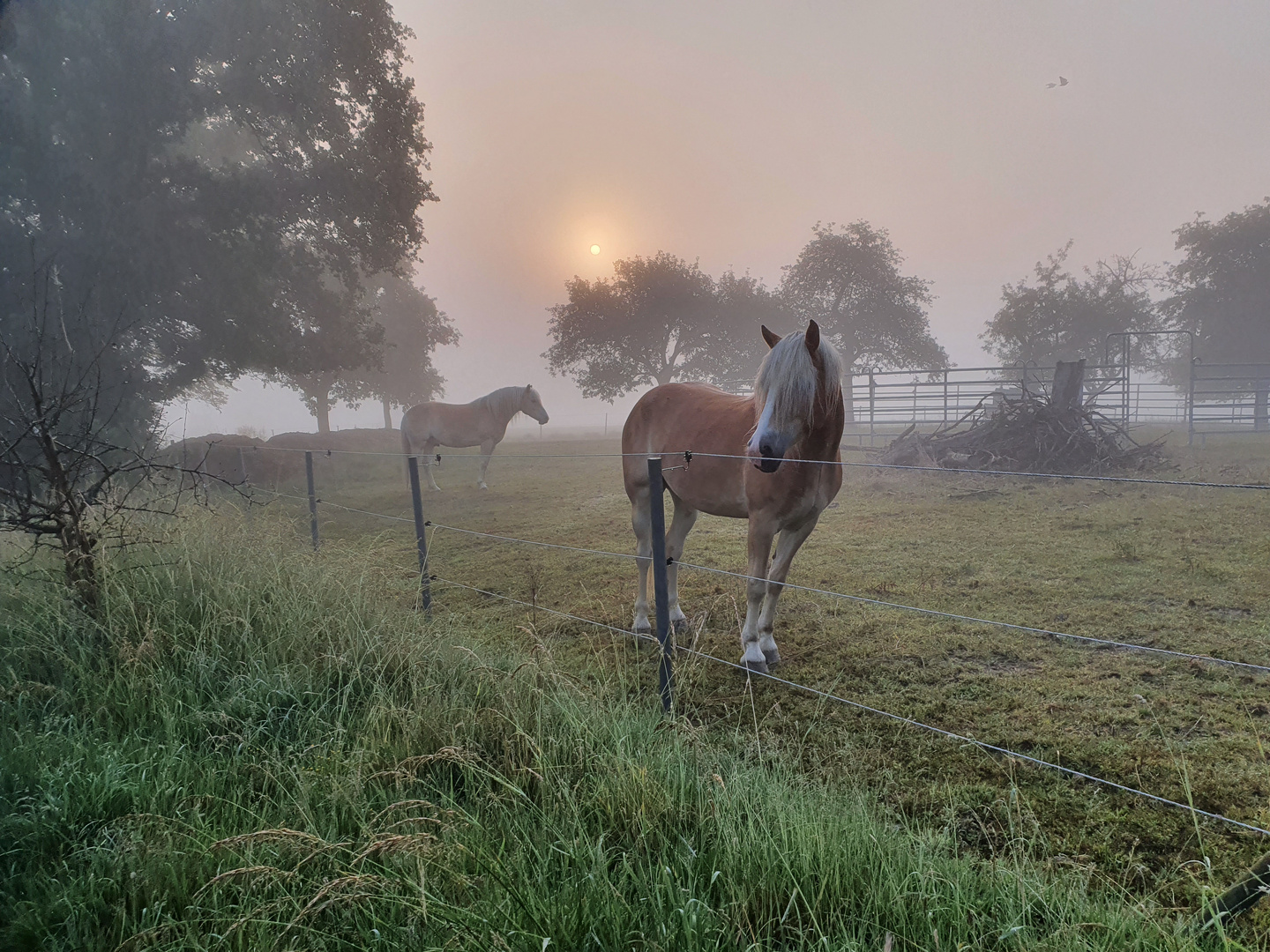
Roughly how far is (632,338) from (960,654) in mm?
22740

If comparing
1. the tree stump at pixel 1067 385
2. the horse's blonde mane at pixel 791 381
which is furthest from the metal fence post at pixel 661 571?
the tree stump at pixel 1067 385

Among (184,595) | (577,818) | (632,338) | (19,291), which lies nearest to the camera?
(577,818)

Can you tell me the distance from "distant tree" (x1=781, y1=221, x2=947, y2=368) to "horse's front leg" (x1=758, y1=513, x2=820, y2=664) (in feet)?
79.8

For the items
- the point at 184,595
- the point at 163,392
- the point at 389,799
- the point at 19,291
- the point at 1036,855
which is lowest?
the point at 1036,855

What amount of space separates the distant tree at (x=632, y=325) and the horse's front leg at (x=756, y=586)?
21.7 m

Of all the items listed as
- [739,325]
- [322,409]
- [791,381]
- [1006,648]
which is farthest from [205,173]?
[739,325]

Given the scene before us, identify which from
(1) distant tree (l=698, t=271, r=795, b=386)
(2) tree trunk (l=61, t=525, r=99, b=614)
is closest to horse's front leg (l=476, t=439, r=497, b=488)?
(2) tree trunk (l=61, t=525, r=99, b=614)

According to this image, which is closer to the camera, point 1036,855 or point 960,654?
point 1036,855

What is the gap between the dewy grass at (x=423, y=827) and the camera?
1214 millimetres

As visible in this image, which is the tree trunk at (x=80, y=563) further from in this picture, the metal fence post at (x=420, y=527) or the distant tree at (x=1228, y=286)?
the distant tree at (x=1228, y=286)

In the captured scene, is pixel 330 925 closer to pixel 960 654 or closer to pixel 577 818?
pixel 577 818

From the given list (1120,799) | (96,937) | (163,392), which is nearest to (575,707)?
(96,937)

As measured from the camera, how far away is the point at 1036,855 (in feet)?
Answer: 5.56

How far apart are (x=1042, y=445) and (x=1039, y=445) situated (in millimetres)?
39
